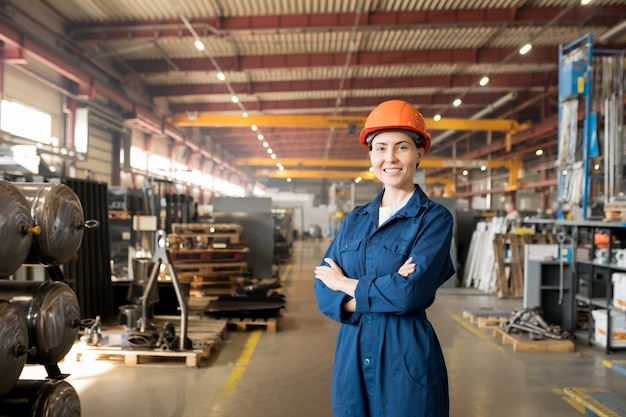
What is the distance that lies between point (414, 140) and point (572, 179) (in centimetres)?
566

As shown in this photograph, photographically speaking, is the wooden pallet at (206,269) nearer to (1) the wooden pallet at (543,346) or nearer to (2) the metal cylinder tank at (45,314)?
(1) the wooden pallet at (543,346)

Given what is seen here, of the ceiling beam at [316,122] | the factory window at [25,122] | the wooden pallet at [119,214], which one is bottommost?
the wooden pallet at [119,214]

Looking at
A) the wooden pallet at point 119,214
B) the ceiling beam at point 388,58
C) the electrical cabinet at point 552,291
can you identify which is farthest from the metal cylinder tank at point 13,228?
the ceiling beam at point 388,58

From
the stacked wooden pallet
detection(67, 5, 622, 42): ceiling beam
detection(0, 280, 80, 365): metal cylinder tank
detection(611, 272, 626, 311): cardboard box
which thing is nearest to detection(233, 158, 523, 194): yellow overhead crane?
detection(67, 5, 622, 42): ceiling beam

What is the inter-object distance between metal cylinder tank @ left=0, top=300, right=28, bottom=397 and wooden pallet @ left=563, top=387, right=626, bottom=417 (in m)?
3.63

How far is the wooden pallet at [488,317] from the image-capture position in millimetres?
6895

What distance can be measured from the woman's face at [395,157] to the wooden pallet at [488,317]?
5565 millimetres

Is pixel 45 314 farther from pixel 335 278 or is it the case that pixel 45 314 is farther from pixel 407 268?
pixel 407 268

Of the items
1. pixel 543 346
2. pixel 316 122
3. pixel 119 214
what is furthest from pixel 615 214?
pixel 316 122

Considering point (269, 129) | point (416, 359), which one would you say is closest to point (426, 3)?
point (416, 359)

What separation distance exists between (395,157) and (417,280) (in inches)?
20.2

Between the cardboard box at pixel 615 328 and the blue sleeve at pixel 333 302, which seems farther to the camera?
the cardboard box at pixel 615 328

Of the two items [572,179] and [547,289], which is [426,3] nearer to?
[572,179]

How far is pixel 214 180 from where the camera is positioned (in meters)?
A: 28.4
